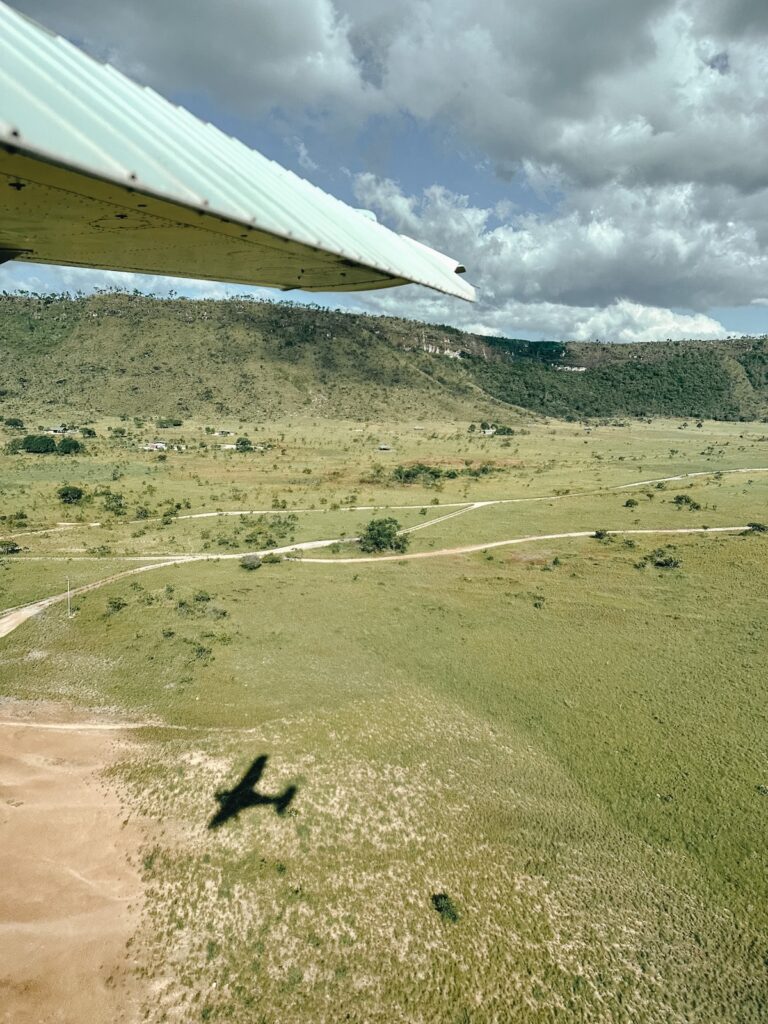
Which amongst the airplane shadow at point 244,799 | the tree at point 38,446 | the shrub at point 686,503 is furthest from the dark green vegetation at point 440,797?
the tree at point 38,446

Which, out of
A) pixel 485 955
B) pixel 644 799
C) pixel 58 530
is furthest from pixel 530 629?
pixel 58 530

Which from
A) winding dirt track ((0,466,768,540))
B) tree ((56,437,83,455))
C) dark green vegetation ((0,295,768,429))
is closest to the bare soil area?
winding dirt track ((0,466,768,540))

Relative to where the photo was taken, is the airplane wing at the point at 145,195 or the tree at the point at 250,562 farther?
the tree at the point at 250,562

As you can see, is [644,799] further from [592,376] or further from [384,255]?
[592,376]

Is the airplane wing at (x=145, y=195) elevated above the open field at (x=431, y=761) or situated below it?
above

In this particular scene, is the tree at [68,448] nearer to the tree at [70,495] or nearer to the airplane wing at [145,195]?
the tree at [70,495]

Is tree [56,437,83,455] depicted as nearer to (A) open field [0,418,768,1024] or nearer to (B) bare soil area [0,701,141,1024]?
(A) open field [0,418,768,1024]
